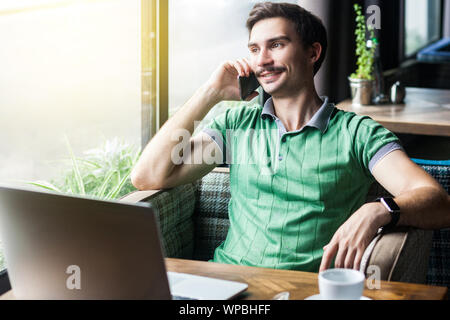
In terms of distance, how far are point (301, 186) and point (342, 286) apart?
79 centimetres

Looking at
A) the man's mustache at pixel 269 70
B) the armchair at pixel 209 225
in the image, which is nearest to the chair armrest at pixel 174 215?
the armchair at pixel 209 225

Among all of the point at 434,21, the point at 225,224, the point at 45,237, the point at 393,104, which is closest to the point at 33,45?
the point at 225,224

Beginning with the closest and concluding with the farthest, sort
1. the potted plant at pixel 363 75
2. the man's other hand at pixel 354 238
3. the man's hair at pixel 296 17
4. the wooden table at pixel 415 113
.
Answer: the man's other hand at pixel 354 238 → the man's hair at pixel 296 17 → the wooden table at pixel 415 113 → the potted plant at pixel 363 75

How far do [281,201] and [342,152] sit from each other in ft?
0.79

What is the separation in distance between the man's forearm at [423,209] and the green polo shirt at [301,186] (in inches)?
7.7

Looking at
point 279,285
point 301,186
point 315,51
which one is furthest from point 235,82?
point 279,285

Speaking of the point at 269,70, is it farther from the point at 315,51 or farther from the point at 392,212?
the point at 392,212

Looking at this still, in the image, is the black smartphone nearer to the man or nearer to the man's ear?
the man

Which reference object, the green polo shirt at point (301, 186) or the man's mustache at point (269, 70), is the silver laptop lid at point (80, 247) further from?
the man's mustache at point (269, 70)

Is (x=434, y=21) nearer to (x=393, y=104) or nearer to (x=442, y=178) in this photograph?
(x=393, y=104)

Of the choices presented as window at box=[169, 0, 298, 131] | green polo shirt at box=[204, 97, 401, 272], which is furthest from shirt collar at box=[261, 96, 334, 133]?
window at box=[169, 0, 298, 131]

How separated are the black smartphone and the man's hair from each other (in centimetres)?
18

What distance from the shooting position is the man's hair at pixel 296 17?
2025mm
